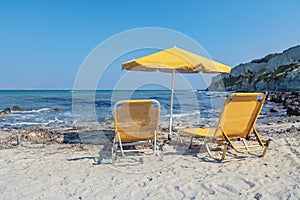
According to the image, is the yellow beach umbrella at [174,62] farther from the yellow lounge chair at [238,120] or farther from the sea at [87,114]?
the sea at [87,114]

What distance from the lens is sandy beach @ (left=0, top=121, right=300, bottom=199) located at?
2.88 metres

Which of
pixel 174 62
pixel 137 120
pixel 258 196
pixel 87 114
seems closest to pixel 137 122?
pixel 137 120

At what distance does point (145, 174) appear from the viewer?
3.57 meters

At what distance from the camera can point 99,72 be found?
715cm

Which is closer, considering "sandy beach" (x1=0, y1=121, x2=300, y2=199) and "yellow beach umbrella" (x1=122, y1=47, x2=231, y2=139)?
"sandy beach" (x1=0, y1=121, x2=300, y2=199)

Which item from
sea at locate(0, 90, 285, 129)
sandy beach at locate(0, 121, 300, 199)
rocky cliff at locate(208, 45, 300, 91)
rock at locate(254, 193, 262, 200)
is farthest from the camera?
rocky cliff at locate(208, 45, 300, 91)

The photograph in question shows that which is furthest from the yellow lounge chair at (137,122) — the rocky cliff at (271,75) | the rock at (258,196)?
the rocky cliff at (271,75)

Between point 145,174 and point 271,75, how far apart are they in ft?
197

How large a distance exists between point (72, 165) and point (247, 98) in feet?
10.3

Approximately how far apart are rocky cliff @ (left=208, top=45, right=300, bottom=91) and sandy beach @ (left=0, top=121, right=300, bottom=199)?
25581 mm

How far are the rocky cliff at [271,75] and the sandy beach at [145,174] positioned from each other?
2558 centimetres

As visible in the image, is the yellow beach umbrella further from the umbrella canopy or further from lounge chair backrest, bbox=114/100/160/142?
lounge chair backrest, bbox=114/100/160/142

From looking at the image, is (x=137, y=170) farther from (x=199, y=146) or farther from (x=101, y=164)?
(x=199, y=146)

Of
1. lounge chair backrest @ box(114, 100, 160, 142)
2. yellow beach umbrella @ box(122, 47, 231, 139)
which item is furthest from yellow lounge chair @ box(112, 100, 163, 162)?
yellow beach umbrella @ box(122, 47, 231, 139)
